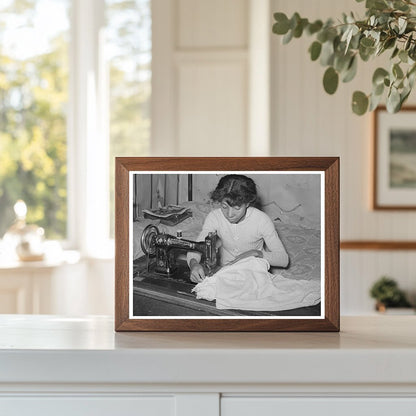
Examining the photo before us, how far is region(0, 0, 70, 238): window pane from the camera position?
4.09m

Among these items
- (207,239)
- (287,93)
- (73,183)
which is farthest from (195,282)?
(73,183)

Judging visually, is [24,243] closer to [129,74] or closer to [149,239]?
[129,74]

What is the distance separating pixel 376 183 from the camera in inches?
127

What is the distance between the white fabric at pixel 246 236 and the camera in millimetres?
695

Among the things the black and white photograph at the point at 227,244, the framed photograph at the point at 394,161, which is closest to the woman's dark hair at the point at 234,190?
the black and white photograph at the point at 227,244

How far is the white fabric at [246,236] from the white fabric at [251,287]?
1cm

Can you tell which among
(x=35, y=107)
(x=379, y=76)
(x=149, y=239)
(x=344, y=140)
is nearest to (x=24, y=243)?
(x=35, y=107)

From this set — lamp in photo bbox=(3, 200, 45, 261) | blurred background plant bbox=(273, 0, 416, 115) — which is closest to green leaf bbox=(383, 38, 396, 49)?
blurred background plant bbox=(273, 0, 416, 115)

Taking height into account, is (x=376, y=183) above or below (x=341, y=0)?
below

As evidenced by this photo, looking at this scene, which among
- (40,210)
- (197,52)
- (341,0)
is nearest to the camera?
(341,0)

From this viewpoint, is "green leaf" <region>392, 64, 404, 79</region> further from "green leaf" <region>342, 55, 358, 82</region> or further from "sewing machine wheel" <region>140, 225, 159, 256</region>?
"sewing machine wheel" <region>140, 225, 159, 256</region>

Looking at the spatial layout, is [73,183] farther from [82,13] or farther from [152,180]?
[152,180]

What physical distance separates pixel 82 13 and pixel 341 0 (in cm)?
183

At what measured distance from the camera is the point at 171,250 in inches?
27.5
